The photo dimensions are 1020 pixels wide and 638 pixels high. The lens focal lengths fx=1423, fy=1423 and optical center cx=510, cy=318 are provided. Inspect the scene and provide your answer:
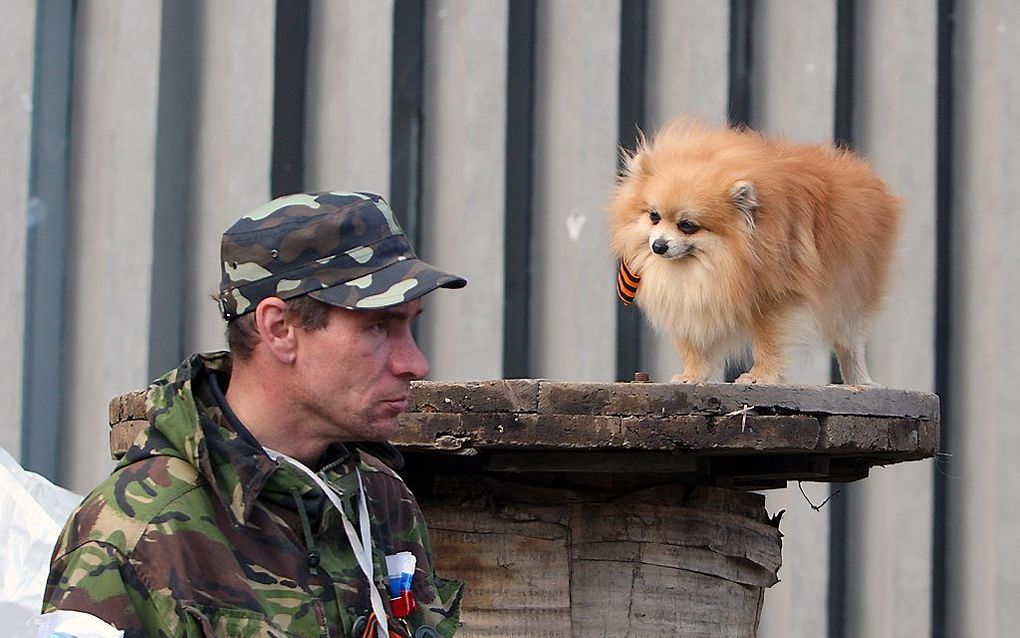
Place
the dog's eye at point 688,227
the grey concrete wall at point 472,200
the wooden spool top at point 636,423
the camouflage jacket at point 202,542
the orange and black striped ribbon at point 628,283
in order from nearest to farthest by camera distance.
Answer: the camouflage jacket at point 202,542 → the wooden spool top at point 636,423 → the dog's eye at point 688,227 → the orange and black striped ribbon at point 628,283 → the grey concrete wall at point 472,200

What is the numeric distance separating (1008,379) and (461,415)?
5407 millimetres

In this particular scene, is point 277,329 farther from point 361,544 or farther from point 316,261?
Answer: point 361,544

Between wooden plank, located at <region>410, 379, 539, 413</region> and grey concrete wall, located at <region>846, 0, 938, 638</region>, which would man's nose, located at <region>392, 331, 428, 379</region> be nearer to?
wooden plank, located at <region>410, 379, 539, 413</region>

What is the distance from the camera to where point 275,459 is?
7.44ft

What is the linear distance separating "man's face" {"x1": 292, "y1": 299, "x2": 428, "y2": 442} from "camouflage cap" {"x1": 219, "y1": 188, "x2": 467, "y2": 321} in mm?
48

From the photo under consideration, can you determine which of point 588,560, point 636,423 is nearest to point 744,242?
point 588,560

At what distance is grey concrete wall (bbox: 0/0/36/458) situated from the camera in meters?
7.09

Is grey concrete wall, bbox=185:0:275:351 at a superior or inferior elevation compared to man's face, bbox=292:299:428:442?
superior

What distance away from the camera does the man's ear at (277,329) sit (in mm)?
2293

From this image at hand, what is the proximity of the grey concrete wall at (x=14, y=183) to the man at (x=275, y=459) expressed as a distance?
16.6ft

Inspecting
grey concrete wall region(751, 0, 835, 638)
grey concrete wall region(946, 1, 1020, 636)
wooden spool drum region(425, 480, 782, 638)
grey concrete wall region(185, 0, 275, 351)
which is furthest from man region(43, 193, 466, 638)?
grey concrete wall region(946, 1, 1020, 636)

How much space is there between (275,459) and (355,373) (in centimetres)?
19

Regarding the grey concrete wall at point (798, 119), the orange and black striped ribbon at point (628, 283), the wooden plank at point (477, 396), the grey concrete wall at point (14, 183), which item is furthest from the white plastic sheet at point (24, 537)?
the grey concrete wall at point (798, 119)

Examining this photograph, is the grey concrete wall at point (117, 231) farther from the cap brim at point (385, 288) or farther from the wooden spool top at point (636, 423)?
the cap brim at point (385, 288)
